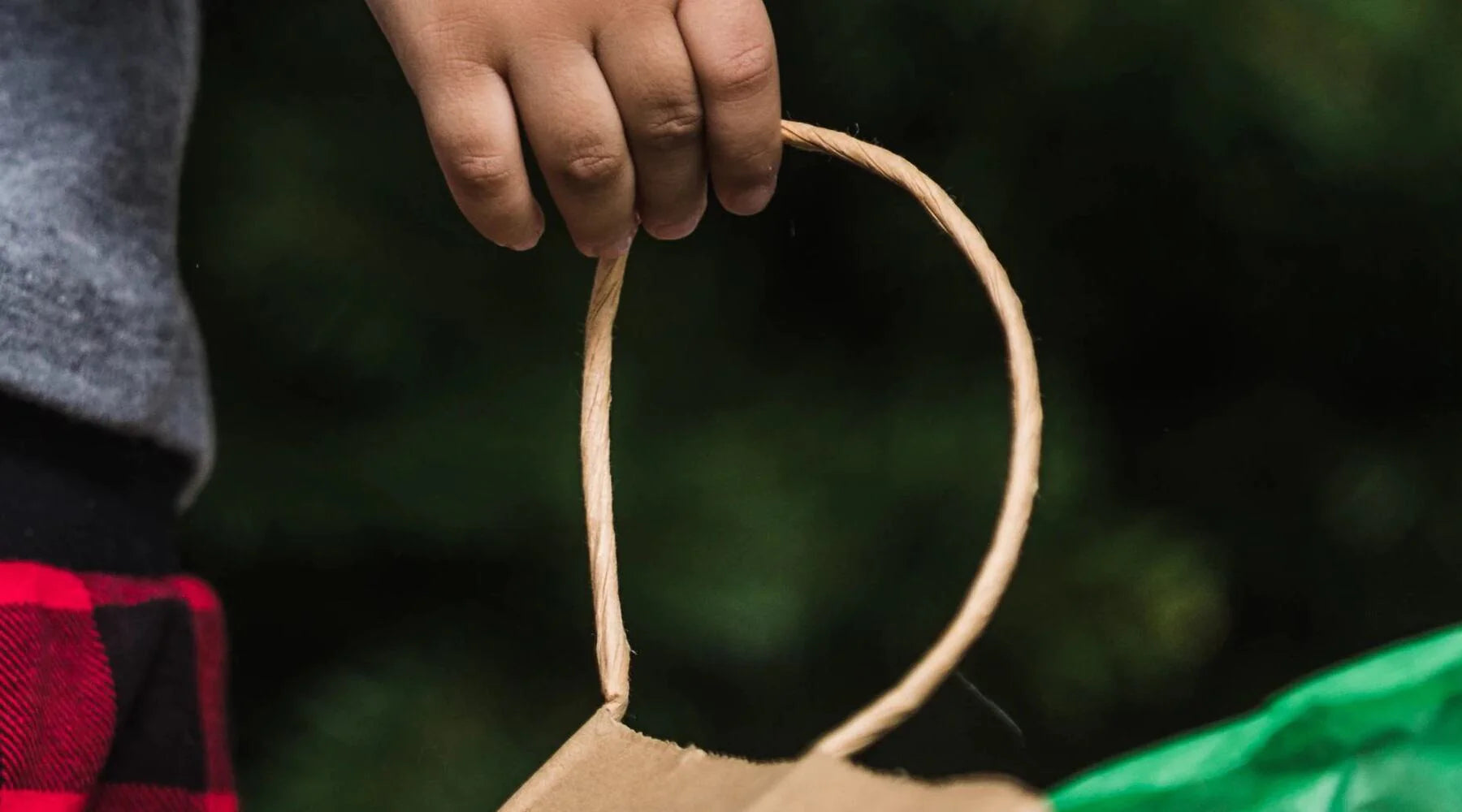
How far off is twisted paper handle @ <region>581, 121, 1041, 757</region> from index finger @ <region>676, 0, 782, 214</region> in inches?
1.4

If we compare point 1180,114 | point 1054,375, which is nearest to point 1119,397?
point 1054,375

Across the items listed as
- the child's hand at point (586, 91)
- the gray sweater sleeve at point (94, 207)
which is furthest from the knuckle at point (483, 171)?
the gray sweater sleeve at point (94, 207)

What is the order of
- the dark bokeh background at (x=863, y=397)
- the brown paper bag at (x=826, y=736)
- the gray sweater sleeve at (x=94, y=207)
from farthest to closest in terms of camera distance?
the dark bokeh background at (x=863, y=397) < the gray sweater sleeve at (x=94, y=207) < the brown paper bag at (x=826, y=736)

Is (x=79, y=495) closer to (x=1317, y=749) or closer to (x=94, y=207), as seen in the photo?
(x=94, y=207)

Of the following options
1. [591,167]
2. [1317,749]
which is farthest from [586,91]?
[1317,749]

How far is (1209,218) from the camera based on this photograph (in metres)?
0.50

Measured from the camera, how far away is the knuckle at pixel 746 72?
290 millimetres

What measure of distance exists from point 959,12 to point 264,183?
0.32m

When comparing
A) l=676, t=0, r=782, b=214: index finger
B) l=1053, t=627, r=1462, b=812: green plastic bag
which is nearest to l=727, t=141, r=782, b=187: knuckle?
l=676, t=0, r=782, b=214: index finger

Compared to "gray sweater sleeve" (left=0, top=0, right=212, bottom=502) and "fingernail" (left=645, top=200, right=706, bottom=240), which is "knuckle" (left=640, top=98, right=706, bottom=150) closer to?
"fingernail" (left=645, top=200, right=706, bottom=240)

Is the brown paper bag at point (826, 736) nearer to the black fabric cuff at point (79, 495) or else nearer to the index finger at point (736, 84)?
the index finger at point (736, 84)

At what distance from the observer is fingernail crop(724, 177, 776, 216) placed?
1.07 ft

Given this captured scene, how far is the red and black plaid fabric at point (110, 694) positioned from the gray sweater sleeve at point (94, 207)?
0.06 m

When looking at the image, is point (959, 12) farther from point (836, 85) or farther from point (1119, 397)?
point (1119, 397)
